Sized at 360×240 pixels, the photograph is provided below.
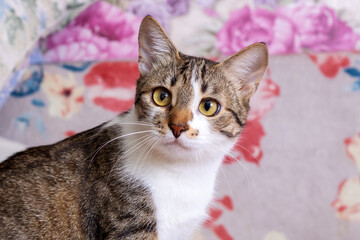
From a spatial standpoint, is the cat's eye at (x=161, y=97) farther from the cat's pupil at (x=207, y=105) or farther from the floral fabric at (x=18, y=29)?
the floral fabric at (x=18, y=29)

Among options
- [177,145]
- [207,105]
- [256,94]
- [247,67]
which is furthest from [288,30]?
[177,145]

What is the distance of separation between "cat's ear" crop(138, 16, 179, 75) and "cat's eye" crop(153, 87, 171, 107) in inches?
3.3

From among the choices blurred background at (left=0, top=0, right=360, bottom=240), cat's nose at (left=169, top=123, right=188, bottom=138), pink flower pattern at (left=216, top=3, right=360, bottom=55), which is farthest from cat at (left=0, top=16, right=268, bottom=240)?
pink flower pattern at (left=216, top=3, right=360, bottom=55)

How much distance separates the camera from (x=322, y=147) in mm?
1571

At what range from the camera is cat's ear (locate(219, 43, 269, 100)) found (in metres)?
0.99

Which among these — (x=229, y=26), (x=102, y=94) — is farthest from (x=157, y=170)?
(x=229, y=26)

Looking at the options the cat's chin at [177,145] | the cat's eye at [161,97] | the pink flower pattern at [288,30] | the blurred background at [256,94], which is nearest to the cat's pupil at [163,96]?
the cat's eye at [161,97]

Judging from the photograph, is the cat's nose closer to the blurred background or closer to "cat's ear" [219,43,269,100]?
"cat's ear" [219,43,269,100]

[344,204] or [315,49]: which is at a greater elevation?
[315,49]

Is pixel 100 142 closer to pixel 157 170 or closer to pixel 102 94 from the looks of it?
pixel 157 170

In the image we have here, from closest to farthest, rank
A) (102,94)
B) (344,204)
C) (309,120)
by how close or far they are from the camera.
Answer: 1. (344,204)
2. (309,120)
3. (102,94)

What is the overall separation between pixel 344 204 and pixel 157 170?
81 centimetres

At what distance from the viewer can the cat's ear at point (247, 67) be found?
3.26 feet

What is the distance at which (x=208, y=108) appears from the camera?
0.98m
